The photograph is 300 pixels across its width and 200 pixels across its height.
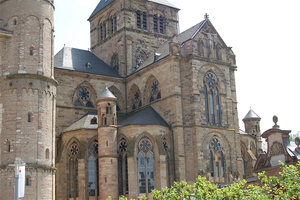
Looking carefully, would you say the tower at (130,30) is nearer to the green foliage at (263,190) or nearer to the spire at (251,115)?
the spire at (251,115)

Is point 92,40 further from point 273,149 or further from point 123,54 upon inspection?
point 273,149

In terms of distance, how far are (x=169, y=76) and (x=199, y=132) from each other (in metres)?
5.62

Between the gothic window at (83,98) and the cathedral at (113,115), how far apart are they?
0.10 meters

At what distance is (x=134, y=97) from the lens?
4988cm

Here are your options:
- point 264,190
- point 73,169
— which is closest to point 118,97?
point 73,169

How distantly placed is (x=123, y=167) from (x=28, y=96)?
999 centimetres

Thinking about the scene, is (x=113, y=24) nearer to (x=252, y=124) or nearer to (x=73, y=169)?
(x=252, y=124)

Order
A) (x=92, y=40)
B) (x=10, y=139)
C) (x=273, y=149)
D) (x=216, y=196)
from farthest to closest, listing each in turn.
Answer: (x=92, y=40) → (x=10, y=139) → (x=273, y=149) → (x=216, y=196)

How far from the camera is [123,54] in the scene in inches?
2101

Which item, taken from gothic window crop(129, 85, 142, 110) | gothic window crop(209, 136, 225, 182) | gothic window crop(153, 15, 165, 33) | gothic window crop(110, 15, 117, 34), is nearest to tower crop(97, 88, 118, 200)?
gothic window crop(129, 85, 142, 110)

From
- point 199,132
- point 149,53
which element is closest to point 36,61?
point 199,132

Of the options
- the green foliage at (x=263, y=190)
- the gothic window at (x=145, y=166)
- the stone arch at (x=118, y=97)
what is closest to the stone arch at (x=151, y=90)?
the stone arch at (x=118, y=97)

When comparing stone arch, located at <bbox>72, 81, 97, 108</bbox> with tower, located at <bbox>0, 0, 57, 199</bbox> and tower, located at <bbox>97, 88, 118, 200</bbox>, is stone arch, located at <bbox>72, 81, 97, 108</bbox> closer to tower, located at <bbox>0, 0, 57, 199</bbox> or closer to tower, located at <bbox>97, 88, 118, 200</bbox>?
tower, located at <bbox>97, 88, 118, 200</bbox>

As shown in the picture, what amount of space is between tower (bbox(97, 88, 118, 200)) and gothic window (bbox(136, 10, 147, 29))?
15.0 meters
